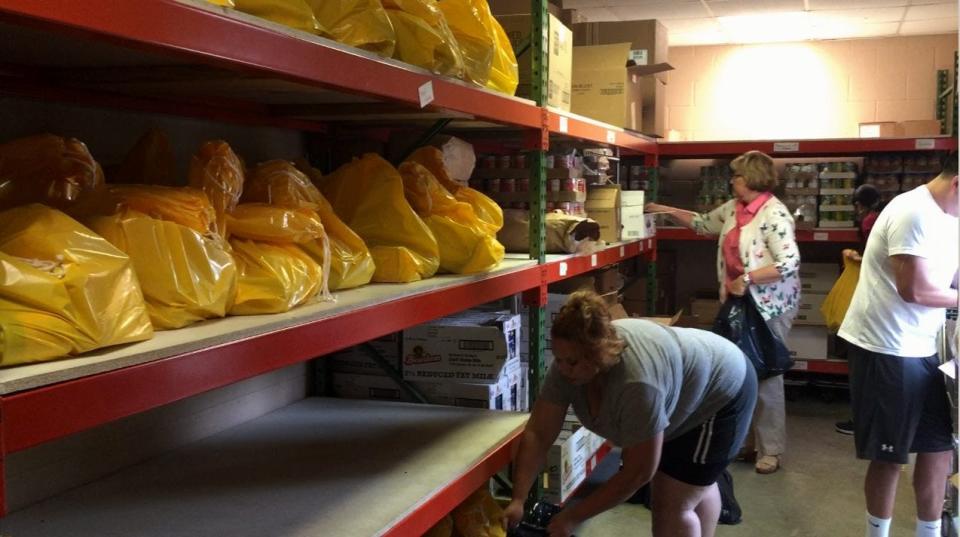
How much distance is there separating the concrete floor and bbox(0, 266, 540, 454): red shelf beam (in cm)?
256

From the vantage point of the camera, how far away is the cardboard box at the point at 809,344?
6195mm

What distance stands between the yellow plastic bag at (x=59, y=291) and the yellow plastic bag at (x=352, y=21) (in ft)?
2.42

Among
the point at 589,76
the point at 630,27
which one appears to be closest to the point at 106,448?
the point at 589,76

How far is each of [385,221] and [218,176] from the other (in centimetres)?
61

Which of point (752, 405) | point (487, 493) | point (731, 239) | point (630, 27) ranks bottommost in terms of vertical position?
point (487, 493)

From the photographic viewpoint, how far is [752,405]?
10.2 feet

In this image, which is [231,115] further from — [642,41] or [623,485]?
[642,41]

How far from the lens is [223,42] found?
1341 mm

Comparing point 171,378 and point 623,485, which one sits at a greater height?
point 171,378

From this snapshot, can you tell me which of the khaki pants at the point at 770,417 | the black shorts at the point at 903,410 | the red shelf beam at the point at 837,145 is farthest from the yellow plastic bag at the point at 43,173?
the red shelf beam at the point at 837,145

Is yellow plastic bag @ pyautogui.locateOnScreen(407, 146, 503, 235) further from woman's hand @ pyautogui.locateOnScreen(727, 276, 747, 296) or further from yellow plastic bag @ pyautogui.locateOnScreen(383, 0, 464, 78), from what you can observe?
woman's hand @ pyautogui.locateOnScreen(727, 276, 747, 296)

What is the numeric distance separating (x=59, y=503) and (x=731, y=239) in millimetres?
3658

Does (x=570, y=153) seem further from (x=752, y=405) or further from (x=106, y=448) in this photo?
(x=106, y=448)

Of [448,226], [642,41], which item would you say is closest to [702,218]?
[642,41]
